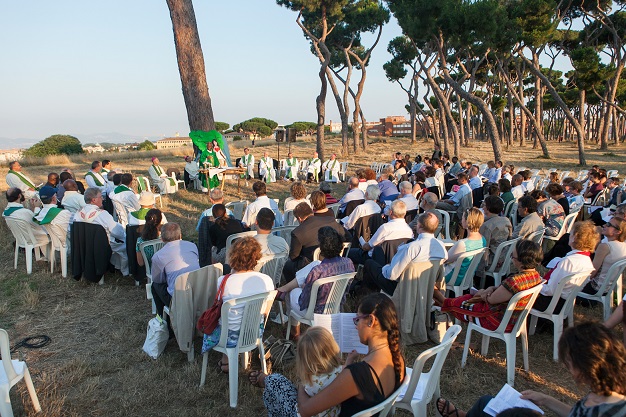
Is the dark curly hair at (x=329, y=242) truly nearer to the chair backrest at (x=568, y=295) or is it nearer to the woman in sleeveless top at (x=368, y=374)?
the woman in sleeveless top at (x=368, y=374)

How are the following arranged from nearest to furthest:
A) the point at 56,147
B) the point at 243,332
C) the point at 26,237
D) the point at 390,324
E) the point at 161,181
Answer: the point at 390,324 < the point at 243,332 < the point at 26,237 < the point at 161,181 < the point at 56,147

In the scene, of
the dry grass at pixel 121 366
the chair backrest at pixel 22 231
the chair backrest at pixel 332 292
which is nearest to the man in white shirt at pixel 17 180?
the chair backrest at pixel 22 231

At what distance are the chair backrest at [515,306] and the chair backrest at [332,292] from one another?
1.13 metres

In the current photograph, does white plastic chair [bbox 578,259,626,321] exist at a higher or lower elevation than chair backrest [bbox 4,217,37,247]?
lower

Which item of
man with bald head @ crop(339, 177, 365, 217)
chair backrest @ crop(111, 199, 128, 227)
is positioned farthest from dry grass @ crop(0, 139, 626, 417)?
man with bald head @ crop(339, 177, 365, 217)

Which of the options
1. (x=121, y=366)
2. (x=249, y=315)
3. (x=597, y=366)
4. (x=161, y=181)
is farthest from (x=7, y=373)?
(x=161, y=181)

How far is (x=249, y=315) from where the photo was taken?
3.16m

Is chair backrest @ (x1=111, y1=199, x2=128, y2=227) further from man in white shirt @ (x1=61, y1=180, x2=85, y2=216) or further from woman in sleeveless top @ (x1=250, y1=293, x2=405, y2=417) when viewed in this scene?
woman in sleeveless top @ (x1=250, y1=293, x2=405, y2=417)

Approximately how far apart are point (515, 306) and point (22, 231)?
19.3 ft

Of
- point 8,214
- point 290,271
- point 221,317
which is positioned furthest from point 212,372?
point 8,214

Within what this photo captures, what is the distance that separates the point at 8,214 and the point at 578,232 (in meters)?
6.53

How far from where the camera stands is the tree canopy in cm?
3922

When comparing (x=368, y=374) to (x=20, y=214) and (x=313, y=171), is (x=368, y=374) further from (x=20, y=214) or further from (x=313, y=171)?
(x=313, y=171)

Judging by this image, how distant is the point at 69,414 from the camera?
3014mm
